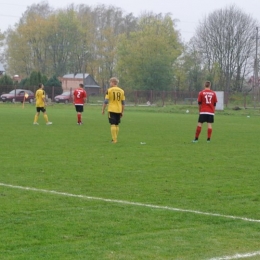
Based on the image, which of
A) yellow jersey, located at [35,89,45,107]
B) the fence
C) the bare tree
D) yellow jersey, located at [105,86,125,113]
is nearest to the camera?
yellow jersey, located at [105,86,125,113]

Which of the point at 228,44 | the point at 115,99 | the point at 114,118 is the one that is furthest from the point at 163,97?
the point at 115,99

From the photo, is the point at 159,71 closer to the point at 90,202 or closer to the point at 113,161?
the point at 113,161

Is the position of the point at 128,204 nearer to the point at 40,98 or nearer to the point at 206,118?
the point at 206,118

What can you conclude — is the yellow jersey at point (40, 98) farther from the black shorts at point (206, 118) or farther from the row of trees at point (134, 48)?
the row of trees at point (134, 48)

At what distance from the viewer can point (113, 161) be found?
43.3 feet

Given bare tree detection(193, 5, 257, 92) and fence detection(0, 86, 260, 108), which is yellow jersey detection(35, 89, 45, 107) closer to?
fence detection(0, 86, 260, 108)

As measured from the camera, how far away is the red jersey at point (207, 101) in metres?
18.2

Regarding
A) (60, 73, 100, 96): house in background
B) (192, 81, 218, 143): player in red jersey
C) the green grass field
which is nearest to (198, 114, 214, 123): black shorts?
(192, 81, 218, 143): player in red jersey

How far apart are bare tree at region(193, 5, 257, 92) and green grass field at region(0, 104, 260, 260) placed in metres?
66.7

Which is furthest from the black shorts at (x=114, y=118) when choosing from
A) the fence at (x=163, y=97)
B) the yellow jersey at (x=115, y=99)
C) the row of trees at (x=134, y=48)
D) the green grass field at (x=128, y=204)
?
the row of trees at (x=134, y=48)

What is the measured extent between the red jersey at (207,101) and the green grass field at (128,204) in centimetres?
304

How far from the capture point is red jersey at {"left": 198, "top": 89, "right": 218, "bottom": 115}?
1823cm

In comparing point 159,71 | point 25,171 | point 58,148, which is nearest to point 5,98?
point 159,71

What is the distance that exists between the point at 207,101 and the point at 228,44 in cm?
6364
